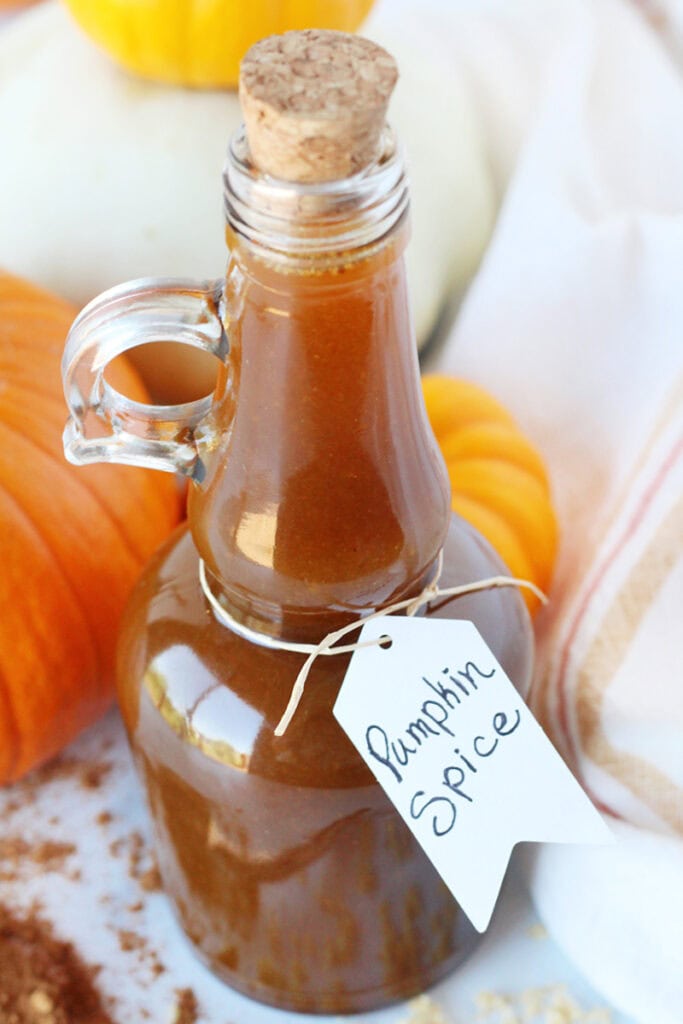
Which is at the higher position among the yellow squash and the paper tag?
the yellow squash

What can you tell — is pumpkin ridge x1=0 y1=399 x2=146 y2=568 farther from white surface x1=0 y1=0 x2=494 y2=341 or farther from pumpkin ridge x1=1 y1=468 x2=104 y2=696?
white surface x1=0 y1=0 x2=494 y2=341

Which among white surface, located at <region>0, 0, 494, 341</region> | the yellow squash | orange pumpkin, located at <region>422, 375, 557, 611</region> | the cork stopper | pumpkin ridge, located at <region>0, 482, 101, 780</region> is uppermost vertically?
the cork stopper

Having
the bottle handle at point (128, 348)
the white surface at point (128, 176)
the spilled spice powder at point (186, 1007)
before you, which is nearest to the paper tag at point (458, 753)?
the bottle handle at point (128, 348)

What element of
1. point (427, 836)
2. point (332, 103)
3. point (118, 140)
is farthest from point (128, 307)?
point (118, 140)

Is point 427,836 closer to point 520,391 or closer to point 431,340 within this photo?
point 520,391

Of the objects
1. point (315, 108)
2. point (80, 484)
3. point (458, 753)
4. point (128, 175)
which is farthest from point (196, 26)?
point (458, 753)

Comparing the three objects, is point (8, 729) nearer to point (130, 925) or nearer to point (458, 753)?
point (130, 925)

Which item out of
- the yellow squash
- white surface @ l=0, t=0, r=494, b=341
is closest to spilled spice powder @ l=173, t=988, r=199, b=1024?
white surface @ l=0, t=0, r=494, b=341
